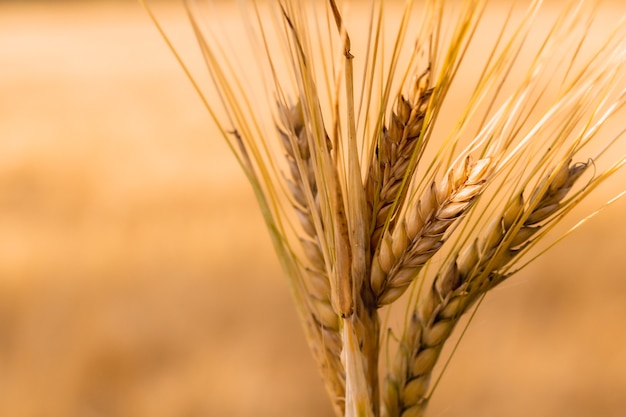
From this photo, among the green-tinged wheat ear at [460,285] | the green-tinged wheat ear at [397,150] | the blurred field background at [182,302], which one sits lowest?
the blurred field background at [182,302]

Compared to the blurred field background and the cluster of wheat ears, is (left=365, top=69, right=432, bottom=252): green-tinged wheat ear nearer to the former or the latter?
the cluster of wheat ears

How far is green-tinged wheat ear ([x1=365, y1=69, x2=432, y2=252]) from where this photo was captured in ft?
0.95

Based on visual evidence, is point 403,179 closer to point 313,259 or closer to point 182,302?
point 313,259

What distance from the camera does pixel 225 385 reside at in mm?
836

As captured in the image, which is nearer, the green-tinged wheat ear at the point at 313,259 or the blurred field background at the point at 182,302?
the green-tinged wheat ear at the point at 313,259

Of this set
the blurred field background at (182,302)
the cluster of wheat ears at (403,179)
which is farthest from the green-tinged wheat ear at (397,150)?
the blurred field background at (182,302)

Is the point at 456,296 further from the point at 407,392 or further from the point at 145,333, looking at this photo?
the point at 145,333

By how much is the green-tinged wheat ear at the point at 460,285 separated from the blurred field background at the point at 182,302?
0.51 meters

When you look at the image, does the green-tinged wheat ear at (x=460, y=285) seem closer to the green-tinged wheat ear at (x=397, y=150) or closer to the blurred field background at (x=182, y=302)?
the green-tinged wheat ear at (x=397, y=150)

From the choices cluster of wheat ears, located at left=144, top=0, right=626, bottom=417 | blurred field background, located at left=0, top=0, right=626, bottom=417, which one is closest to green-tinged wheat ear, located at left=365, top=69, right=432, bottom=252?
cluster of wheat ears, located at left=144, top=0, right=626, bottom=417

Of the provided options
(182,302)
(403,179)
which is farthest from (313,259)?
(182,302)

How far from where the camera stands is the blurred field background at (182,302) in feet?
2.68

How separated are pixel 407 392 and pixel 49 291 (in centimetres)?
66

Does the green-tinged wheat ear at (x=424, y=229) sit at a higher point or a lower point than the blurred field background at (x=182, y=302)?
higher
